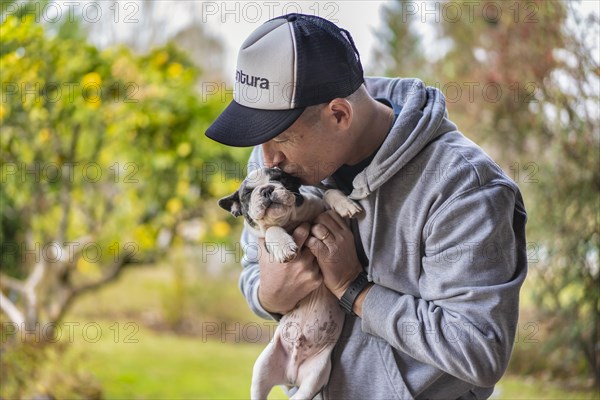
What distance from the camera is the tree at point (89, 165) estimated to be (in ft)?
10.1

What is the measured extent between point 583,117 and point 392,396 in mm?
2729

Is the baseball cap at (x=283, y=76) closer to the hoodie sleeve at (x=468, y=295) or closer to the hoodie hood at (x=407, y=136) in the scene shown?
the hoodie hood at (x=407, y=136)

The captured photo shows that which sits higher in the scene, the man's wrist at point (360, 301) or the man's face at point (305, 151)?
the man's face at point (305, 151)

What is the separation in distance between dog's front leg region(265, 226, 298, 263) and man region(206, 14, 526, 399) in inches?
1.2

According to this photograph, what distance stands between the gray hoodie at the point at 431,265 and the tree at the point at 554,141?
2.32m

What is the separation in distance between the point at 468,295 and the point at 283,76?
1.62ft

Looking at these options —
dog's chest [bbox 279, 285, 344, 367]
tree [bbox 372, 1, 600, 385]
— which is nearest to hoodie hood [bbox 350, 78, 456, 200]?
dog's chest [bbox 279, 285, 344, 367]

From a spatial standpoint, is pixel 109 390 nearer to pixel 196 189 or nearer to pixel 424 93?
pixel 196 189

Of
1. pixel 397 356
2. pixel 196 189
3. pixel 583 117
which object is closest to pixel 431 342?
pixel 397 356

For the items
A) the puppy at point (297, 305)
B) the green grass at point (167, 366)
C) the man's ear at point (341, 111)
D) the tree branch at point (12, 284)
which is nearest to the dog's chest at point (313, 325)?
the puppy at point (297, 305)

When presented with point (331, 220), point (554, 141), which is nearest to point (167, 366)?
point (554, 141)

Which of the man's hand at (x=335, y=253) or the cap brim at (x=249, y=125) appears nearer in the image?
the cap brim at (x=249, y=125)

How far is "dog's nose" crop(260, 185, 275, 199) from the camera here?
55.0 inches

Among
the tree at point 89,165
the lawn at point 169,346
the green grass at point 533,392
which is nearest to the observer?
the tree at point 89,165
